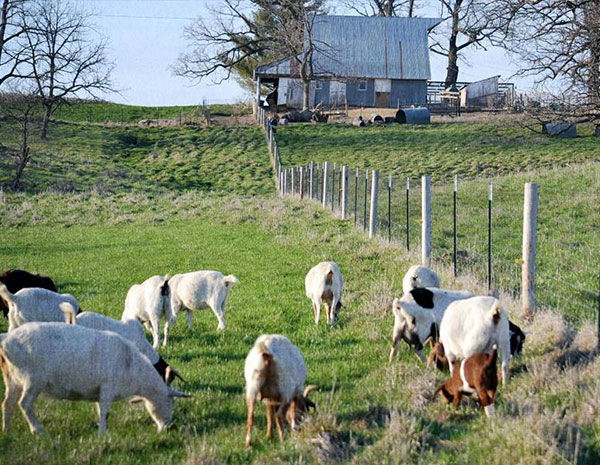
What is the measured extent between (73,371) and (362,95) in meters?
55.9

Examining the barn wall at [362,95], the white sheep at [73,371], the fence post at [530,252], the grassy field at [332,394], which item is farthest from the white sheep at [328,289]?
the barn wall at [362,95]

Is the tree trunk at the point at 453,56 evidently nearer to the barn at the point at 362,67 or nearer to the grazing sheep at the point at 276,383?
the barn at the point at 362,67

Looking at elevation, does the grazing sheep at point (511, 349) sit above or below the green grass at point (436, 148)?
below

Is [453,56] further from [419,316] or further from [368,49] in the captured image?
[419,316]

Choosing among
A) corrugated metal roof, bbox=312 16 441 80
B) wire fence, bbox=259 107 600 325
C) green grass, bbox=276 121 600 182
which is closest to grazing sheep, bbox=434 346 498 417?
wire fence, bbox=259 107 600 325

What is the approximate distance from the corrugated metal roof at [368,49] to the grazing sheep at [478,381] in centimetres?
5364

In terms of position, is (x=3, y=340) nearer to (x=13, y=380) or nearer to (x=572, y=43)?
(x=13, y=380)

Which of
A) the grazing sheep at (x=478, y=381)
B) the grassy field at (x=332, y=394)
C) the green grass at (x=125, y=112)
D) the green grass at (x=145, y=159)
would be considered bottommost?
the grassy field at (x=332, y=394)

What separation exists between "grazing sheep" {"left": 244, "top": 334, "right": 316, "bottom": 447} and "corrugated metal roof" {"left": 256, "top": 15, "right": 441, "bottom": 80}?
53634 mm

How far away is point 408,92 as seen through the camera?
6072 centimetres

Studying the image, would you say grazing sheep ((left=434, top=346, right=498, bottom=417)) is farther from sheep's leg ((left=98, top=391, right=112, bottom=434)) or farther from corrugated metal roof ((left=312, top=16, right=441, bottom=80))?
corrugated metal roof ((left=312, top=16, right=441, bottom=80))

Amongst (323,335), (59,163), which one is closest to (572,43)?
(323,335)

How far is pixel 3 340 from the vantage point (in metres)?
6.29

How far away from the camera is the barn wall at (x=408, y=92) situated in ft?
198
